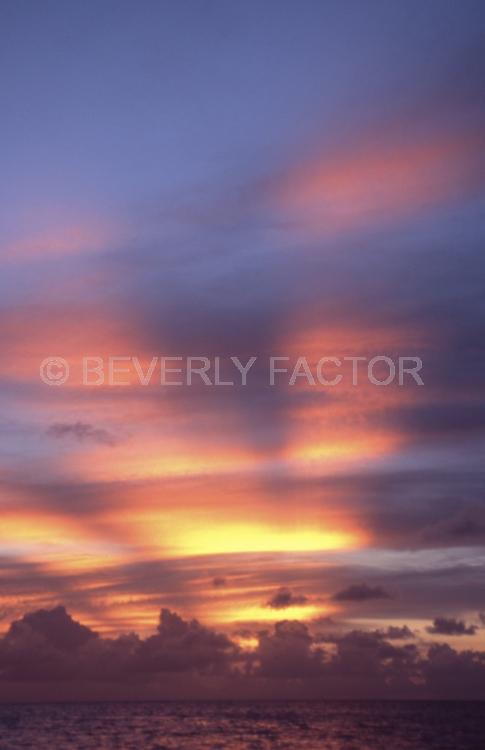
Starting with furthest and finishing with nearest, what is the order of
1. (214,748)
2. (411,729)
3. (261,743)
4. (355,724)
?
(355,724)
(411,729)
(261,743)
(214,748)

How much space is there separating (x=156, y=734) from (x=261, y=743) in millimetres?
30373

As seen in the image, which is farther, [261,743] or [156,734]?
[156,734]

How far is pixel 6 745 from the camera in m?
139

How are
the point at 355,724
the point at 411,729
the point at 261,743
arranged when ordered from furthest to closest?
the point at 355,724, the point at 411,729, the point at 261,743

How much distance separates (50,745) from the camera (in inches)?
5527

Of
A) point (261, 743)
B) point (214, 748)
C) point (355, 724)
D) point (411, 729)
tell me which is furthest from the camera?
point (355, 724)

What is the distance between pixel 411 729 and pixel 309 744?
145ft

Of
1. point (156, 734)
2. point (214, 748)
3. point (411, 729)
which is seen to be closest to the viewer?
point (214, 748)

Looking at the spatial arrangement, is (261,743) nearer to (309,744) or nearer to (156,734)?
(309,744)

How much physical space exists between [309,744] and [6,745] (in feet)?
146

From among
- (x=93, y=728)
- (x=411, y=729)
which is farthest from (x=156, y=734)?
(x=411, y=729)

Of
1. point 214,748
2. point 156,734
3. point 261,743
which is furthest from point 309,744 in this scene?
point 156,734

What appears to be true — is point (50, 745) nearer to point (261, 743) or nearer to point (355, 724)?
point (261, 743)

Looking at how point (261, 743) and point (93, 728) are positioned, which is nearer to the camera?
point (261, 743)
